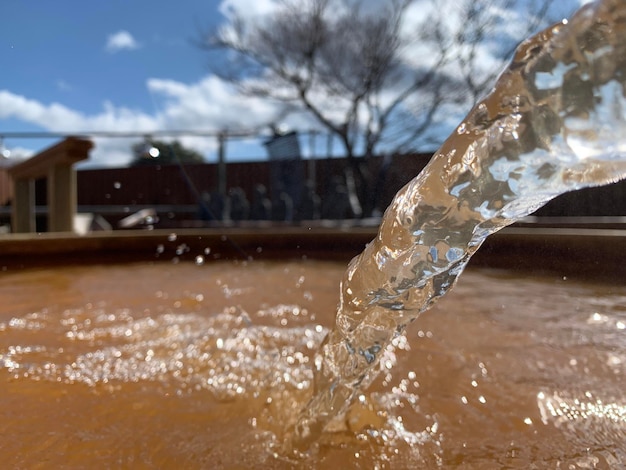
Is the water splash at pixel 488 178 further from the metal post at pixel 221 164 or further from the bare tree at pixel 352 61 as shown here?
the metal post at pixel 221 164

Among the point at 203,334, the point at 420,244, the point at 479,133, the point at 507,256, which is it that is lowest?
the point at 203,334

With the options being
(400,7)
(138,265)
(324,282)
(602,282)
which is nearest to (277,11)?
(400,7)

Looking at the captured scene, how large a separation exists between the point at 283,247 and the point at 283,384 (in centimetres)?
173

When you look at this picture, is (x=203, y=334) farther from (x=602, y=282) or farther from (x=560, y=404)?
(x=602, y=282)

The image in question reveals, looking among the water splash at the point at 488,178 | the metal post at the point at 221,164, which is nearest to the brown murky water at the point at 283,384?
the water splash at the point at 488,178

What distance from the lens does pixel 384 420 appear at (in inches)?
24.4

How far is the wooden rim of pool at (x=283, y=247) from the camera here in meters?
1.52

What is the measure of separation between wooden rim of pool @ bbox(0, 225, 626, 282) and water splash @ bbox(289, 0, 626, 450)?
922 millimetres

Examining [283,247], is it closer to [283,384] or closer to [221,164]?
[283,384]

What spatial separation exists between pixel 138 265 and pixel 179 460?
179cm

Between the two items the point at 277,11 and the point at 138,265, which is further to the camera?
the point at 277,11

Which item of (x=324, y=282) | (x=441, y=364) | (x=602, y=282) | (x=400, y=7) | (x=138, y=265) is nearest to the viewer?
(x=441, y=364)

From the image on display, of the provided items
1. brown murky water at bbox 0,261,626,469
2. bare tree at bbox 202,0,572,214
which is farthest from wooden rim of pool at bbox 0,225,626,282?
bare tree at bbox 202,0,572,214

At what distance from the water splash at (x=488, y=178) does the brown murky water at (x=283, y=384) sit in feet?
0.27
